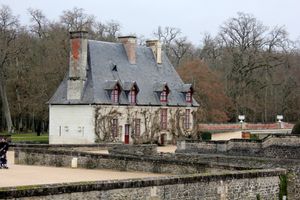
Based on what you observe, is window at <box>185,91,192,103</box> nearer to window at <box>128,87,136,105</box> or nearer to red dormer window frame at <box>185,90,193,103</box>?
red dormer window frame at <box>185,90,193,103</box>

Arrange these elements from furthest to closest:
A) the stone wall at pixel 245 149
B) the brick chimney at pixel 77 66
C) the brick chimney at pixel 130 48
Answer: the brick chimney at pixel 130 48
the brick chimney at pixel 77 66
the stone wall at pixel 245 149

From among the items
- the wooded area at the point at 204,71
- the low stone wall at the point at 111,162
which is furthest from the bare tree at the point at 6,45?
the low stone wall at the point at 111,162

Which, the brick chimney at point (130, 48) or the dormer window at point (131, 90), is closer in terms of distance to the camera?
the dormer window at point (131, 90)

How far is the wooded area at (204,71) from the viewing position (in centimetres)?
5106

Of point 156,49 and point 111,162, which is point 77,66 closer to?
point 156,49

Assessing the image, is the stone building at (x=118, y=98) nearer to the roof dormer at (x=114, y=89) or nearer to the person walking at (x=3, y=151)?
the roof dormer at (x=114, y=89)

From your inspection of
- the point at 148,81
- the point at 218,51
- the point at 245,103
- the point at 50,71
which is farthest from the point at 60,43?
the point at 218,51

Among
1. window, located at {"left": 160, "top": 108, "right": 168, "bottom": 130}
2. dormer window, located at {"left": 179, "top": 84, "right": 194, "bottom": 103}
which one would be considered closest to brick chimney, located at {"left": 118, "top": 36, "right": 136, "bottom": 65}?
window, located at {"left": 160, "top": 108, "right": 168, "bottom": 130}

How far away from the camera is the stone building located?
39.4 m

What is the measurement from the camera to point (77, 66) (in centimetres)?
3969

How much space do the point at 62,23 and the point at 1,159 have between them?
34.1 meters

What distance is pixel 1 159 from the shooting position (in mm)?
23281

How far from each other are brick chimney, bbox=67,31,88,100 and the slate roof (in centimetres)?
38

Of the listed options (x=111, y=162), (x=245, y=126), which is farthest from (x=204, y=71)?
(x=111, y=162)
